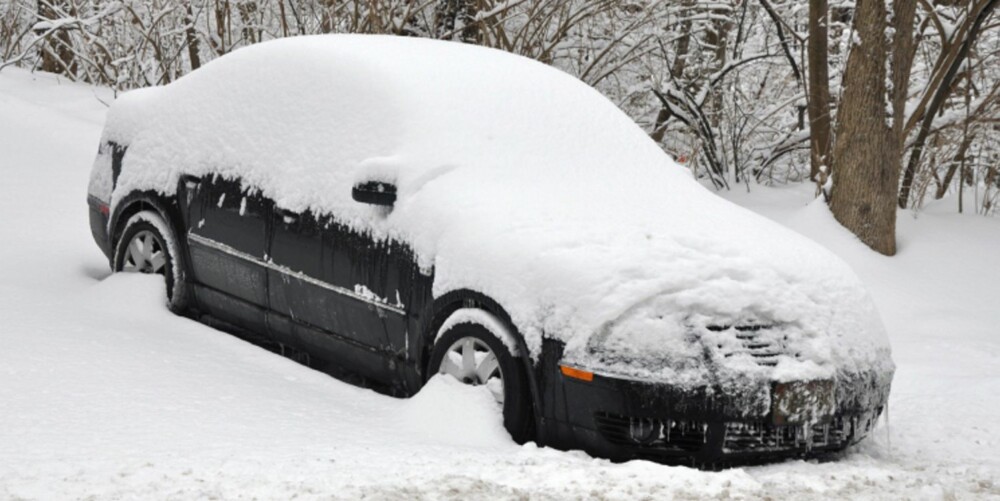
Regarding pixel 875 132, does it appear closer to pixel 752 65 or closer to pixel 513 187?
pixel 513 187

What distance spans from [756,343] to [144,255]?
148 inches

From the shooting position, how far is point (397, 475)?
4.14 metres

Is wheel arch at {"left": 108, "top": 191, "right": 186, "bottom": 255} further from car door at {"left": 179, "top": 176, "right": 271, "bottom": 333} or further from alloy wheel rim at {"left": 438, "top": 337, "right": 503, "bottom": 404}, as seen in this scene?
alloy wheel rim at {"left": 438, "top": 337, "right": 503, "bottom": 404}

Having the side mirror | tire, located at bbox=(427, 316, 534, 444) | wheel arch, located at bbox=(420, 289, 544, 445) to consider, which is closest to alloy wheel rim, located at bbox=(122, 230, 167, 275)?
the side mirror

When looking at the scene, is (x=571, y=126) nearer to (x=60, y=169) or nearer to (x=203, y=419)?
(x=203, y=419)

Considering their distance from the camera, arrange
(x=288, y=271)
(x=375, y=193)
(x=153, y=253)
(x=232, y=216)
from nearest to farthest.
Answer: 1. (x=375, y=193)
2. (x=288, y=271)
3. (x=232, y=216)
4. (x=153, y=253)

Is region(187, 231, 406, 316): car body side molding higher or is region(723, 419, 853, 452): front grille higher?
region(187, 231, 406, 316): car body side molding

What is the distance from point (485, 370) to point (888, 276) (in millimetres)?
4912

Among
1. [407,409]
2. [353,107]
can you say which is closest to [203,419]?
[407,409]

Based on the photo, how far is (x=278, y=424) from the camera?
483 centimetres

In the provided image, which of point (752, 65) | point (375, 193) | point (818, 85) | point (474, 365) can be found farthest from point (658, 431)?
point (752, 65)

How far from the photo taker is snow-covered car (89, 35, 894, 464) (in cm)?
458

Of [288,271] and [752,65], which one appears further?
[752,65]

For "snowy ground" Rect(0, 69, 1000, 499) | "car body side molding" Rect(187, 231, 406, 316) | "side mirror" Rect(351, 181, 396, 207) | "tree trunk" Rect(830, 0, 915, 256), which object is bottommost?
"snowy ground" Rect(0, 69, 1000, 499)
